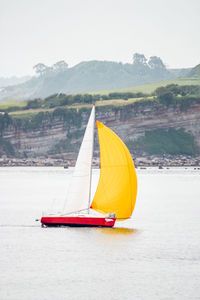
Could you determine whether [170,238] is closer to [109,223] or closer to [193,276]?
[109,223]

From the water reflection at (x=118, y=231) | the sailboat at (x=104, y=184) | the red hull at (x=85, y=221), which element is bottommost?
the water reflection at (x=118, y=231)

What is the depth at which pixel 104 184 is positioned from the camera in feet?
145

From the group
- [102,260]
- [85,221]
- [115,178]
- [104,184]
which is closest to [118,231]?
[85,221]

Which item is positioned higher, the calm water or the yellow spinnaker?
the yellow spinnaker

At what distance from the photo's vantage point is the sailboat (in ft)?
143

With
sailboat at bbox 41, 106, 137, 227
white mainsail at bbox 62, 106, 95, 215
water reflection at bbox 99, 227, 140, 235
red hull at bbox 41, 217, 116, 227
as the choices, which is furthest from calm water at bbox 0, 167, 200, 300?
white mainsail at bbox 62, 106, 95, 215

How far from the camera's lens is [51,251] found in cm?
4081

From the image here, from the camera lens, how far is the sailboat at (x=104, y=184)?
143ft

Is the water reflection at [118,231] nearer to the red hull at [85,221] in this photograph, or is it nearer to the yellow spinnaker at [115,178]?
the red hull at [85,221]

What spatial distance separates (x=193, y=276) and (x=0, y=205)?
41.8m

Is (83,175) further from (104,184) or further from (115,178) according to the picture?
(115,178)

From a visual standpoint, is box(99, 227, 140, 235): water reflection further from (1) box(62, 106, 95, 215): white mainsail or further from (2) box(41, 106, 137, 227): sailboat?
(1) box(62, 106, 95, 215): white mainsail

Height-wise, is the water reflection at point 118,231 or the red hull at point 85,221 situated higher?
the red hull at point 85,221

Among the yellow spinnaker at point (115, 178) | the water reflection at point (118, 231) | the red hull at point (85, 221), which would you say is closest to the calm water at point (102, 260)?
the water reflection at point (118, 231)
